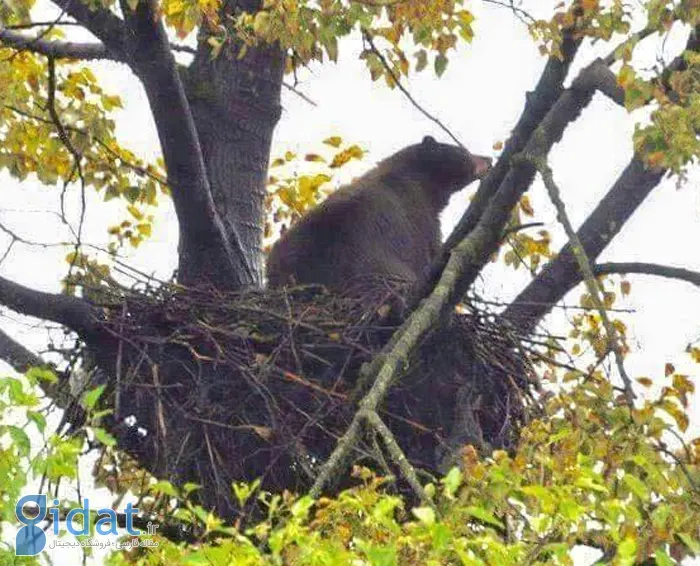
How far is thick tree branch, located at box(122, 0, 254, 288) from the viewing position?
8.53 metres

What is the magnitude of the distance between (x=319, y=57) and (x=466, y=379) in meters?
2.04

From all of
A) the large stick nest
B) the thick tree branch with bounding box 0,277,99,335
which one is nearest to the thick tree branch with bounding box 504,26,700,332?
the large stick nest

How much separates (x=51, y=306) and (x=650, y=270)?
2760 millimetres

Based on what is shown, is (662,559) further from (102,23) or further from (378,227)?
(378,227)

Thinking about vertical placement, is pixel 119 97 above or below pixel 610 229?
above

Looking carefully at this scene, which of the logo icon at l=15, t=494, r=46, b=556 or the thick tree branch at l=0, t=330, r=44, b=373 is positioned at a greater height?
the thick tree branch at l=0, t=330, r=44, b=373

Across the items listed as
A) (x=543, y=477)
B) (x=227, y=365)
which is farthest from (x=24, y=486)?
(x=227, y=365)

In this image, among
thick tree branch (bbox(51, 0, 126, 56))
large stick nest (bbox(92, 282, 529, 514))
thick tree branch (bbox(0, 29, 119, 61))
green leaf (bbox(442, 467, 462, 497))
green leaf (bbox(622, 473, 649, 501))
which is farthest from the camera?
thick tree branch (bbox(0, 29, 119, 61))

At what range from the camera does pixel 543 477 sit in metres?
6.32

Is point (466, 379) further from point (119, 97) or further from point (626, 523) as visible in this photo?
point (119, 97)

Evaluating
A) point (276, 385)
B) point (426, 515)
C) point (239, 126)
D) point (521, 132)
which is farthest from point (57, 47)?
point (426, 515)

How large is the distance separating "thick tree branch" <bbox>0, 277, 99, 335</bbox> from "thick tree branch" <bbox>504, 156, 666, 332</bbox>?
205cm

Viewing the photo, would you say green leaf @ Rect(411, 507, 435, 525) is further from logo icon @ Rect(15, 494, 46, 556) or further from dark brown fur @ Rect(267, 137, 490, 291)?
dark brown fur @ Rect(267, 137, 490, 291)

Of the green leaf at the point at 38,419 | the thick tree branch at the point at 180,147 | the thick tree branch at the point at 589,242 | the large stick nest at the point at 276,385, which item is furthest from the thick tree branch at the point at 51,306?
the green leaf at the point at 38,419
